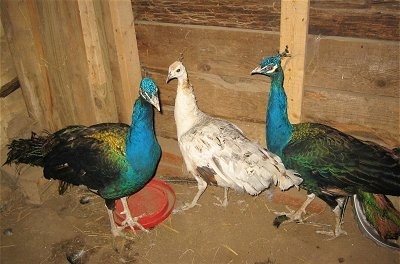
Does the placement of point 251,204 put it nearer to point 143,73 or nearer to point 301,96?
point 301,96

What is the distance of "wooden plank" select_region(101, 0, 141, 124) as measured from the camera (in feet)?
11.8

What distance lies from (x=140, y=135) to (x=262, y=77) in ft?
4.44

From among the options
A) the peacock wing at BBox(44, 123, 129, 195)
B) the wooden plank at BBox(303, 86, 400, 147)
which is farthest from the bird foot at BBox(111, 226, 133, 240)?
the wooden plank at BBox(303, 86, 400, 147)

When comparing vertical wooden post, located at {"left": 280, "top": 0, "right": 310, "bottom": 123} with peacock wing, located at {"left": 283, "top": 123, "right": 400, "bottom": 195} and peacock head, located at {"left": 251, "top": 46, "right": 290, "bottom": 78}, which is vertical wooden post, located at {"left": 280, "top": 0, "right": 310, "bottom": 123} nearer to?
peacock head, located at {"left": 251, "top": 46, "right": 290, "bottom": 78}

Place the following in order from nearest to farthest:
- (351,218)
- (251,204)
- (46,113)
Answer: (351,218)
(251,204)
(46,113)

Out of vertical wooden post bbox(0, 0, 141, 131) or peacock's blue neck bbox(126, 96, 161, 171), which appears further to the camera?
vertical wooden post bbox(0, 0, 141, 131)

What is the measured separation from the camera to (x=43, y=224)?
12.5ft

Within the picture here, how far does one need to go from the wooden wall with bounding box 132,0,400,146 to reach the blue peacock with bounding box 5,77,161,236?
87 centimetres

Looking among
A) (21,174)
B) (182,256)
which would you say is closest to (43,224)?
(21,174)

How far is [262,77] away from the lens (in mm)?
3566

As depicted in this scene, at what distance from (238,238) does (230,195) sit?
64 centimetres

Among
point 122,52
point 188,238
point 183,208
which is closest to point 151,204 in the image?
point 183,208

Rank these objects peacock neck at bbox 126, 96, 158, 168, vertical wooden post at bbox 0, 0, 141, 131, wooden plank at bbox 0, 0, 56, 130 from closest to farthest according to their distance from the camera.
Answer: peacock neck at bbox 126, 96, 158, 168 < vertical wooden post at bbox 0, 0, 141, 131 < wooden plank at bbox 0, 0, 56, 130

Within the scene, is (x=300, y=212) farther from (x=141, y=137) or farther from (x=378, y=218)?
(x=141, y=137)
